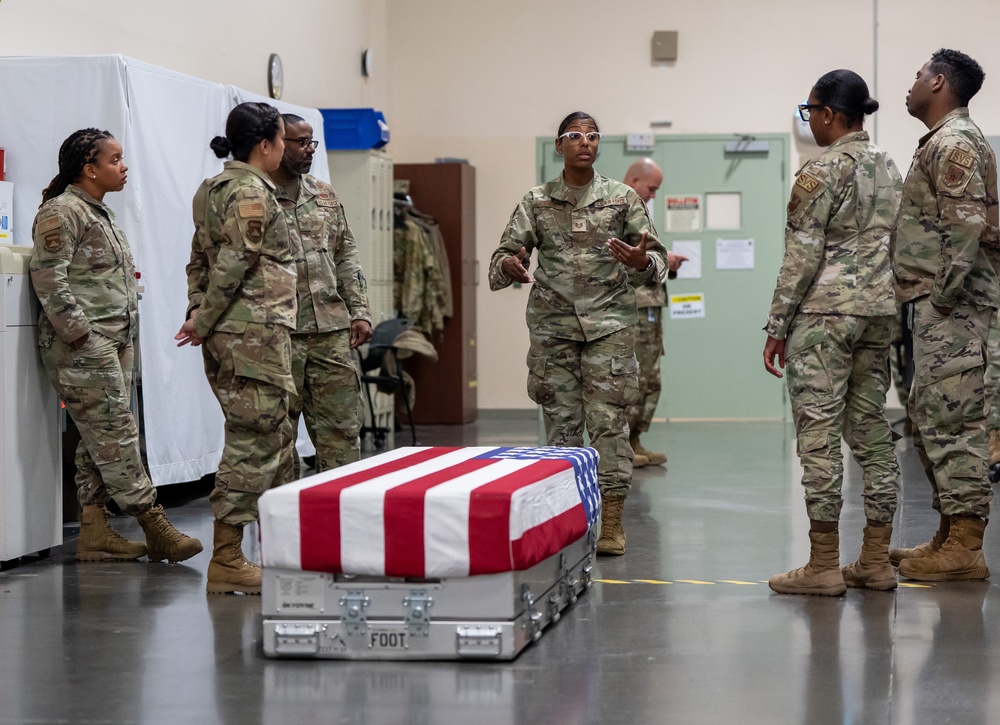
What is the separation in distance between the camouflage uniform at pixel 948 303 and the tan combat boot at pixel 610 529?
121 cm

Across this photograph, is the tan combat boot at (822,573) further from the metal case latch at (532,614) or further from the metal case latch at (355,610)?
the metal case latch at (355,610)

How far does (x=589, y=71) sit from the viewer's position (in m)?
11.3

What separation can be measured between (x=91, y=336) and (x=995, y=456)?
4.70m

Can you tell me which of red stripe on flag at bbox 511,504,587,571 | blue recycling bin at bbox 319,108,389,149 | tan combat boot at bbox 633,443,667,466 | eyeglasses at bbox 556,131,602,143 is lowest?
tan combat boot at bbox 633,443,667,466

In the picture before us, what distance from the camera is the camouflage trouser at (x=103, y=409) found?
16.1 feet

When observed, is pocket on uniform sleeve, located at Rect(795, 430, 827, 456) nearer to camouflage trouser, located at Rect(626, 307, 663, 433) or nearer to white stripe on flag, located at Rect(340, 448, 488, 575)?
white stripe on flag, located at Rect(340, 448, 488, 575)

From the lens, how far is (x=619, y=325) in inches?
192

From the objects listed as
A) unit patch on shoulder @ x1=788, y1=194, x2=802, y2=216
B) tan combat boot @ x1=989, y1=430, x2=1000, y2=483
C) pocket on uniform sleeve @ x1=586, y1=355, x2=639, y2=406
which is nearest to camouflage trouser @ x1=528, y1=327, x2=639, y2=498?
pocket on uniform sleeve @ x1=586, y1=355, x2=639, y2=406

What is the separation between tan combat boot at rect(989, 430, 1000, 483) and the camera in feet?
22.1

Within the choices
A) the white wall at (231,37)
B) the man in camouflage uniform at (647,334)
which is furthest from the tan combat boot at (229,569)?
the man in camouflage uniform at (647,334)

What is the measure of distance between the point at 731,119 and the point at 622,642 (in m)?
8.35

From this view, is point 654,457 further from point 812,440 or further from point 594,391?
point 812,440

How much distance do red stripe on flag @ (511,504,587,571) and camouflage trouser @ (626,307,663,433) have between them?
361 cm

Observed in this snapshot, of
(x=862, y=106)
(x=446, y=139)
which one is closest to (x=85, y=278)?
(x=862, y=106)
